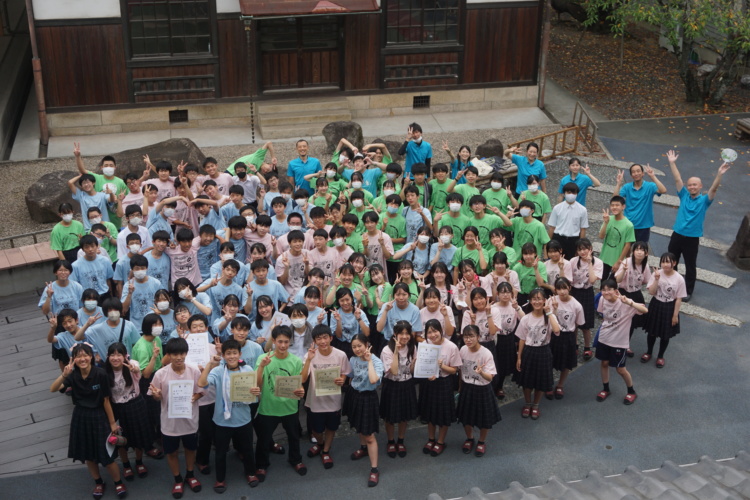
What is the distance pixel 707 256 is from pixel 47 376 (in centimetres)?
1029

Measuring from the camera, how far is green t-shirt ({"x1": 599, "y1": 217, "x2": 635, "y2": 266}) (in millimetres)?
11695

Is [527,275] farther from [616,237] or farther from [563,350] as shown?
[616,237]

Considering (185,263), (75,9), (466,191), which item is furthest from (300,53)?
(185,263)

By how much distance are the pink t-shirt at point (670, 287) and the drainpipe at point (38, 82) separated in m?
13.2

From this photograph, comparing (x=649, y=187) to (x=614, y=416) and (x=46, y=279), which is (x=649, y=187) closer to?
(x=614, y=416)

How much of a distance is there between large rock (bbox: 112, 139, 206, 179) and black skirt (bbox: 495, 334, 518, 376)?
781 centimetres

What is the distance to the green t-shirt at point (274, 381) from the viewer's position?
29.3 feet

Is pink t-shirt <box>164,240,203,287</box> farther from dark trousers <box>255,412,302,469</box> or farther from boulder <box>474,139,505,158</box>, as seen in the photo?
boulder <box>474,139,505,158</box>

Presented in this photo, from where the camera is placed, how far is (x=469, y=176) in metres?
12.3

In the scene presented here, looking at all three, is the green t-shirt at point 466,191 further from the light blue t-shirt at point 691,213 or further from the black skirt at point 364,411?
the black skirt at point 364,411

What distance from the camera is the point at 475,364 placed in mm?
9297

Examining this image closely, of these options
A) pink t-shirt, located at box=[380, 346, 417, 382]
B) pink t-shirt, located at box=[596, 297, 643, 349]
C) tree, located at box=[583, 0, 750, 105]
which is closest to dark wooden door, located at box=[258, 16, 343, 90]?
tree, located at box=[583, 0, 750, 105]

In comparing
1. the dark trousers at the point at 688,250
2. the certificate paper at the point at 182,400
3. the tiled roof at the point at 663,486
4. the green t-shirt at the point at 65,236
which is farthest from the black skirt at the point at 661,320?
the green t-shirt at the point at 65,236

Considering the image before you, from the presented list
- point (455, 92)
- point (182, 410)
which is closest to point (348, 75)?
point (455, 92)
